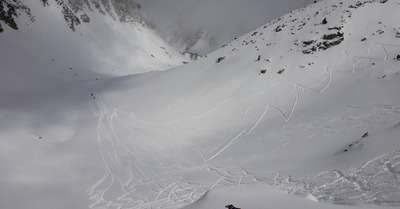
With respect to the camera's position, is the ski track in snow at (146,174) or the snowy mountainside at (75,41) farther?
the snowy mountainside at (75,41)

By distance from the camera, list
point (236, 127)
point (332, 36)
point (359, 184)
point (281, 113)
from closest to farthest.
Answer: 1. point (359, 184)
2. point (281, 113)
3. point (236, 127)
4. point (332, 36)

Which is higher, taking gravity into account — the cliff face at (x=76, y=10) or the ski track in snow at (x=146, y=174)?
the cliff face at (x=76, y=10)

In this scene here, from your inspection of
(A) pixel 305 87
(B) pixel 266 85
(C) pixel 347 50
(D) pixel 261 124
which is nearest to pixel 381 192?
(D) pixel 261 124

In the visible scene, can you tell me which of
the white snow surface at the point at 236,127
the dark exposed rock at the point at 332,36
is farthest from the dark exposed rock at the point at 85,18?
the dark exposed rock at the point at 332,36

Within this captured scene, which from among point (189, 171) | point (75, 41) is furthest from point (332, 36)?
point (75, 41)

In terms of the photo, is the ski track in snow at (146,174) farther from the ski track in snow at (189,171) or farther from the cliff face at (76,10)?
the cliff face at (76,10)

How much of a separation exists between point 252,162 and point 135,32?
367 feet

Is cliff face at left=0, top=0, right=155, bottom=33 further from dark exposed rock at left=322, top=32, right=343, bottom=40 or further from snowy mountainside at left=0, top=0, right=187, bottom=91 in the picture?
dark exposed rock at left=322, top=32, right=343, bottom=40

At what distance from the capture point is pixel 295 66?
27.9 metres

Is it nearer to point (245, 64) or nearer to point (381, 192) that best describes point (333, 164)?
point (381, 192)

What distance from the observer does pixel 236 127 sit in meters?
22.2

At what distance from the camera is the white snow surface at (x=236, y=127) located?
12.0 meters

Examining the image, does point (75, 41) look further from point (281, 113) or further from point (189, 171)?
point (189, 171)

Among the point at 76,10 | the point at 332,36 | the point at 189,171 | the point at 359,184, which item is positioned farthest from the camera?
the point at 76,10
